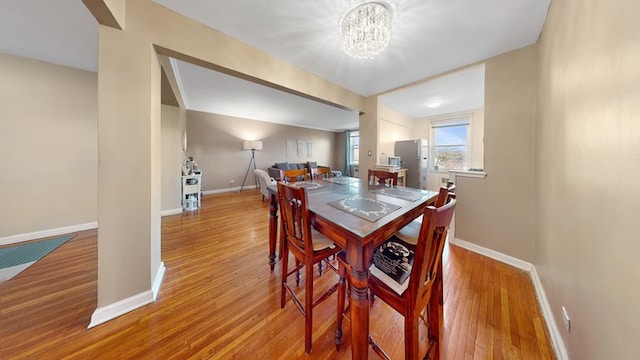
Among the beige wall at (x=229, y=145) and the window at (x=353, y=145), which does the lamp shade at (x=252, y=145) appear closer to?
the beige wall at (x=229, y=145)

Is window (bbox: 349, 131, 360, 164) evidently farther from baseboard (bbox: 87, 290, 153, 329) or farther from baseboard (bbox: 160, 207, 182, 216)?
baseboard (bbox: 87, 290, 153, 329)

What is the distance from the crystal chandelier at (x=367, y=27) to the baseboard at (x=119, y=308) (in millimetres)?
2723

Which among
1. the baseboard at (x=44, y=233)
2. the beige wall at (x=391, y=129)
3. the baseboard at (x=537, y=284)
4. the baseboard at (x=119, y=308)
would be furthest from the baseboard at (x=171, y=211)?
the baseboard at (x=537, y=284)

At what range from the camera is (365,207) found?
127 centimetres

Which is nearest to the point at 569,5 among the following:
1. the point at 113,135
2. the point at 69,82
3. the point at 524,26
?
the point at 524,26

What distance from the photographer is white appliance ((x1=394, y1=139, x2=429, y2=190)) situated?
4.89 meters

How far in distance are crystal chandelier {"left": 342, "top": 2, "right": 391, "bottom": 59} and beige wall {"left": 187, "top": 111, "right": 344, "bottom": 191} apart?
209 inches

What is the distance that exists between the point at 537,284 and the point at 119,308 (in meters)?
3.45

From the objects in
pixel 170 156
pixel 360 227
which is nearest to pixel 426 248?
pixel 360 227

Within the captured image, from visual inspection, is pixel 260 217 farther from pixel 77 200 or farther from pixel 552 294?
pixel 552 294

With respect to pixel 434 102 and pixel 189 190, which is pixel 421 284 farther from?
pixel 189 190

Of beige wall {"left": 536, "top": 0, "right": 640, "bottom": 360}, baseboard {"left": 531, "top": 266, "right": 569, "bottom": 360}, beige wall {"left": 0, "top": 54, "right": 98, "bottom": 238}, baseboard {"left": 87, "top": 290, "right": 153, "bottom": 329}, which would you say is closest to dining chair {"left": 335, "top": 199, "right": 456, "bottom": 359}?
beige wall {"left": 536, "top": 0, "right": 640, "bottom": 360}

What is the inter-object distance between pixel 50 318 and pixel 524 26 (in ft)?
14.9

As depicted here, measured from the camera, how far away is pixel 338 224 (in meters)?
0.96
